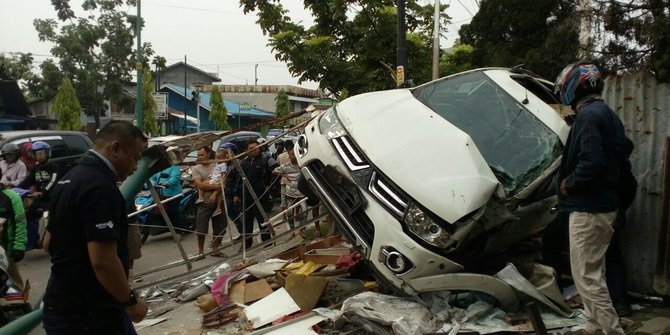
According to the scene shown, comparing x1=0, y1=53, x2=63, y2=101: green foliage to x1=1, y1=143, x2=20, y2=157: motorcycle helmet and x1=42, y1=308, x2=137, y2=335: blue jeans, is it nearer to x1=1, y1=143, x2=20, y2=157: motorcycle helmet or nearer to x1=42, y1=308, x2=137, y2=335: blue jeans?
x1=1, y1=143, x2=20, y2=157: motorcycle helmet

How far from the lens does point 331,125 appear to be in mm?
5199

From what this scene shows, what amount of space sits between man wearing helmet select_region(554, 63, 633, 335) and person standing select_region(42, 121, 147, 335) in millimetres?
2935

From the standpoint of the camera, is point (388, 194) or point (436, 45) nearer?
point (388, 194)

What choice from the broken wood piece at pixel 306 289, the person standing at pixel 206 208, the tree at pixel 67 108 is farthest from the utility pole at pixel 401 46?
the tree at pixel 67 108

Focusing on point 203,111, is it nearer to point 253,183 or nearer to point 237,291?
point 253,183

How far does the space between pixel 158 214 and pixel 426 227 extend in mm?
6339

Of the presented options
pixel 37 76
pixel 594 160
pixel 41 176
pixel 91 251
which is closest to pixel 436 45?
pixel 41 176

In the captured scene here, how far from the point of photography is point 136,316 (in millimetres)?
2732

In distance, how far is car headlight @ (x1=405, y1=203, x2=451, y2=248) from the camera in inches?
166

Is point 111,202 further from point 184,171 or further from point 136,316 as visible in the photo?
point 184,171

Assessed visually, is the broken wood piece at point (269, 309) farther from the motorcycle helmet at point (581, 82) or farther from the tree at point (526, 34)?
the tree at point (526, 34)

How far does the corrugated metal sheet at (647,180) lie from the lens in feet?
16.3

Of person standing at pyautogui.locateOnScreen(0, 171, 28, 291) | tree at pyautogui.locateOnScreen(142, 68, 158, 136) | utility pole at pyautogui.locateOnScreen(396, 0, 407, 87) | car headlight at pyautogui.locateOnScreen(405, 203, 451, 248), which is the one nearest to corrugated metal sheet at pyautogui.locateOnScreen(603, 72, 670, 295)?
car headlight at pyautogui.locateOnScreen(405, 203, 451, 248)

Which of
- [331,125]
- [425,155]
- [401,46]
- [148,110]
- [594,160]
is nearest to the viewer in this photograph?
[594,160]
